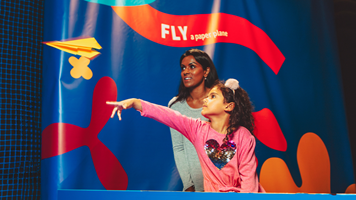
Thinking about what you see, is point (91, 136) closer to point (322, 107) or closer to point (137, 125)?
point (137, 125)

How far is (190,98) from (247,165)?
642mm

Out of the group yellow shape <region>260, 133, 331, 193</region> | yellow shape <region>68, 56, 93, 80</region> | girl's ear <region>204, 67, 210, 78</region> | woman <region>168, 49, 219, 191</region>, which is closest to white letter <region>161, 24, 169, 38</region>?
woman <region>168, 49, 219, 191</region>

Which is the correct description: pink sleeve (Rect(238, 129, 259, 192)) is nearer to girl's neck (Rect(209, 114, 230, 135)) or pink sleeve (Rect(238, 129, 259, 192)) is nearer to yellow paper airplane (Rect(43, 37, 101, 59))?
girl's neck (Rect(209, 114, 230, 135))

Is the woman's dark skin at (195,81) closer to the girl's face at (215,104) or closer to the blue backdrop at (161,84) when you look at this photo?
the blue backdrop at (161,84)

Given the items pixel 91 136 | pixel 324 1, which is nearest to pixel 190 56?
pixel 91 136

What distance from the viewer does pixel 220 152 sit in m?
1.58

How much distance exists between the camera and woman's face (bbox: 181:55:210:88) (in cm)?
190

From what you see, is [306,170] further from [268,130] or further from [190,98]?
[190,98]

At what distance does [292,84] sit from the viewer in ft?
7.00

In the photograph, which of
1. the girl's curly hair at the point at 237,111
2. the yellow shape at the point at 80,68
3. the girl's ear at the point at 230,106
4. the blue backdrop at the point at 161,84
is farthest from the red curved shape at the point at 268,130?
the yellow shape at the point at 80,68

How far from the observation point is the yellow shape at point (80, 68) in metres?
1.94

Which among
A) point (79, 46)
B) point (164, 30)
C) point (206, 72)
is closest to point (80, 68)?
point (79, 46)

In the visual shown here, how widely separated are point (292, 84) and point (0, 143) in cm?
220

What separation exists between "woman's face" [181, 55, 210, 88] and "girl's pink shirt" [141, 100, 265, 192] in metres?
0.35
